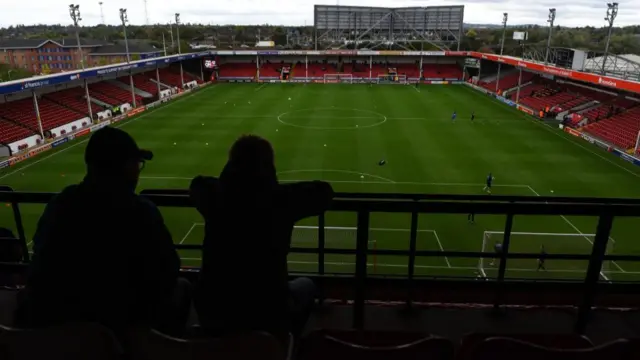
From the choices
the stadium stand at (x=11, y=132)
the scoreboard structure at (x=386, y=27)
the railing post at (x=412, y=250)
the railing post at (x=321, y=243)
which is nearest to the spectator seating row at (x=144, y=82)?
the stadium stand at (x=11, y=132)

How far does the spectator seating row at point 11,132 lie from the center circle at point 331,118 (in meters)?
17.5

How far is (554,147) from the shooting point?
2959cm

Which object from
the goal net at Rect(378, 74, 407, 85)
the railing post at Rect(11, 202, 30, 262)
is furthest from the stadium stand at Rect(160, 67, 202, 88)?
the railing post at Rect(11, 202, 30, 262)

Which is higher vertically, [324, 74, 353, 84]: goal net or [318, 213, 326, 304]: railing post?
[318, 213, 326, 304]: railing post

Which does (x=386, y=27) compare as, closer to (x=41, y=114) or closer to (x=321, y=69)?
(x=321, y=69)

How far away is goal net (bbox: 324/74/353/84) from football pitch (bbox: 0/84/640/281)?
59.2 ft

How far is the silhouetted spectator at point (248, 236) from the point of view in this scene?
2.55m

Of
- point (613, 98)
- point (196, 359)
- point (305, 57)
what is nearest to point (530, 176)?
point (613, 98)

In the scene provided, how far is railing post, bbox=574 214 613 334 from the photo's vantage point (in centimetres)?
338

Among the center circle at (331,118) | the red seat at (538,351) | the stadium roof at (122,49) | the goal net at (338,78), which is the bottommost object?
the center circle at (331,118)

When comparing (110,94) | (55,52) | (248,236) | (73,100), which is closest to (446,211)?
(248,236)

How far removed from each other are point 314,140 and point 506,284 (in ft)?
89.3

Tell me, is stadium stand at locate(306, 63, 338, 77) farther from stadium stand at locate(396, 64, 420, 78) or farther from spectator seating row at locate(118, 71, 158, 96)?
spectator seating row at locate(118, 71, 158, 96)

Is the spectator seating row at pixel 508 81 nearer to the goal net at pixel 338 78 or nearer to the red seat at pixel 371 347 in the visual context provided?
the goal net at pixel 338 78
